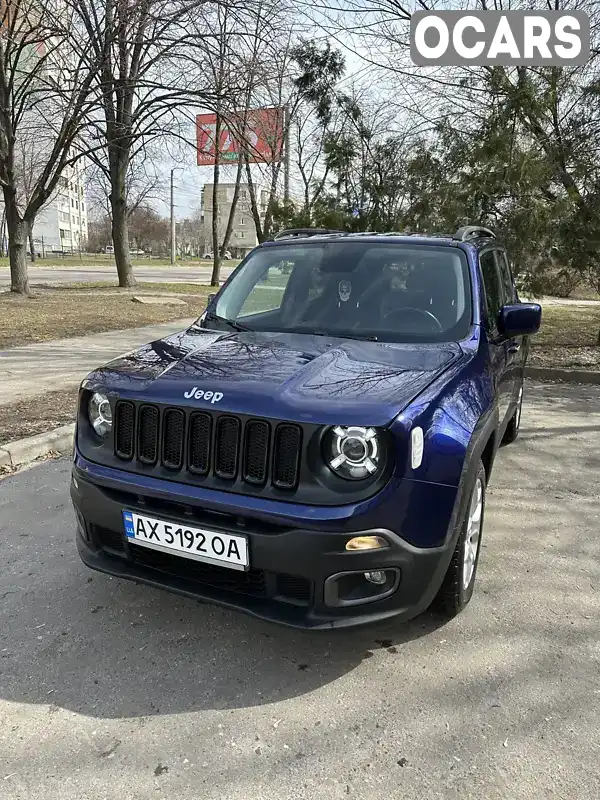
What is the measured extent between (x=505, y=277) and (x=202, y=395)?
336cm

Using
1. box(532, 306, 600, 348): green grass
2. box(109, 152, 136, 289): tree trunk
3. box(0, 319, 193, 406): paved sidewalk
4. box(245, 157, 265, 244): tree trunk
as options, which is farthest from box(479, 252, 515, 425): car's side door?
box(109, 152, 136, 289): tree trunk

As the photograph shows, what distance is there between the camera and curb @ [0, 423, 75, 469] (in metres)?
5.05

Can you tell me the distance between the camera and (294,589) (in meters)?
2.44

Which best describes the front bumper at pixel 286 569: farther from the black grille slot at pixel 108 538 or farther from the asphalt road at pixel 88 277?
the asphalt road at pixel 88 277

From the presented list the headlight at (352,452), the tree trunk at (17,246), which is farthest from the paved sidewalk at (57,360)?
the tree trunk at (17,246)

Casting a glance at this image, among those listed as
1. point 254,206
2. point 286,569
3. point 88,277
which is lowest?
point 88,277

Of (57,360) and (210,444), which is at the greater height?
(210,444)

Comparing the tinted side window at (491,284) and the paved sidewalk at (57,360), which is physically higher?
the tinted side window at (491,284)

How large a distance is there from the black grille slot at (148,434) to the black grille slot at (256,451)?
0.45 m

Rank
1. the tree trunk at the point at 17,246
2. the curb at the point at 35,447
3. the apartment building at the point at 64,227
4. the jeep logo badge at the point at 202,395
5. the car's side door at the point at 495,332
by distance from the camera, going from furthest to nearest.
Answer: the apartment building at the point at 64,227 → the tree trunk at the point at 17,246 → the curb at the point at 35,447 → the car's side door at the point at 495,332 → the jeep logo badge at the point at 202,395

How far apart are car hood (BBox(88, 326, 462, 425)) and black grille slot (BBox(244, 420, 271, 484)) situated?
6cm

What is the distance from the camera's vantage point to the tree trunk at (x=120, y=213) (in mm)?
22047

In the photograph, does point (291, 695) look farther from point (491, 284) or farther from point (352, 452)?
point (491, 284)

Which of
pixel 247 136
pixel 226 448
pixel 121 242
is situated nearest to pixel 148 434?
pixel 226 448
